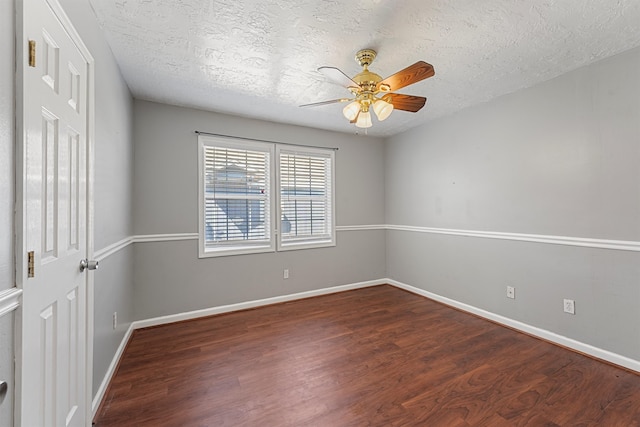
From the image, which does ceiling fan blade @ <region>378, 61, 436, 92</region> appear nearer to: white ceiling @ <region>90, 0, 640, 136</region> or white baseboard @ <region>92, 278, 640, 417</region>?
white ceiling @ <region>90, 0, 640, 136</region>

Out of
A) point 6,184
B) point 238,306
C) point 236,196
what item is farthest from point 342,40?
point 238,306

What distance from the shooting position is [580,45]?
200cm

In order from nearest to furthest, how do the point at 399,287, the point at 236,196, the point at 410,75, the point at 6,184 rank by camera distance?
the point at 6,184 < the point at 410,75 < the point at 236,196 < the point at 399,287

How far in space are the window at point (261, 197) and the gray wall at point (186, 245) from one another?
0.12m

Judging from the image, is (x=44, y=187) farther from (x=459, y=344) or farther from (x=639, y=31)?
(x=639, y=31)

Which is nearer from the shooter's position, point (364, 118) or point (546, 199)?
point (364, 118)

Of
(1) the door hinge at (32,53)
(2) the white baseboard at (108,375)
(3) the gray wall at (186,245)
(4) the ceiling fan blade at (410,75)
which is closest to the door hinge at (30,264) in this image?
(1) the door hinge at (32,53)

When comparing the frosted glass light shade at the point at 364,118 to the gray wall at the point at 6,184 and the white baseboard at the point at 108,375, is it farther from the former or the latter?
the white baseboard at the point at 108,375

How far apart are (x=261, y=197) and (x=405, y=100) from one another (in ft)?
7.12

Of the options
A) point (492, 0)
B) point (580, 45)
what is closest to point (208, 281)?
point (492, 0)

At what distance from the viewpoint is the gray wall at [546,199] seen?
2.11 m

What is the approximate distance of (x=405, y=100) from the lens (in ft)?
6.91

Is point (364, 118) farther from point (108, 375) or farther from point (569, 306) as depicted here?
point (108, 375)

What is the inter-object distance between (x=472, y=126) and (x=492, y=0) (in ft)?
6.02
